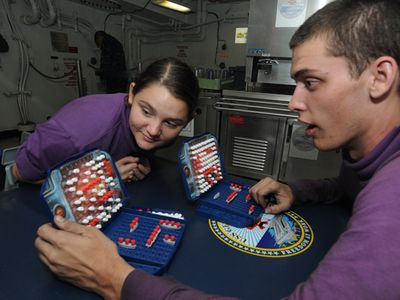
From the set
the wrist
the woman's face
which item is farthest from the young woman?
the wrist

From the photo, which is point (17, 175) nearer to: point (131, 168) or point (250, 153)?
point (131, 168)

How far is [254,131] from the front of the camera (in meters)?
2.02

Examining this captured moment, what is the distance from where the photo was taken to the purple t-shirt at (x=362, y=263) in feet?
1.05

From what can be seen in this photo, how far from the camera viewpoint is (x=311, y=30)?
1.75 feet

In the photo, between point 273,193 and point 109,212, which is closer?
point 109,212

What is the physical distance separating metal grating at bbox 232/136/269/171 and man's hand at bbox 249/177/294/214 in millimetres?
1272

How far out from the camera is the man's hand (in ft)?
2.41

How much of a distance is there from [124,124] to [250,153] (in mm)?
1362

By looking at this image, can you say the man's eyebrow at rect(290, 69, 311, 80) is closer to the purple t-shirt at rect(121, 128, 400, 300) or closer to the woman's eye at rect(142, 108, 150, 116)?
the purple t-shirt at rect(121, 128, 400, 300)

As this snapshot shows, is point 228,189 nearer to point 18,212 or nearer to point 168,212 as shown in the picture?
point 168,212

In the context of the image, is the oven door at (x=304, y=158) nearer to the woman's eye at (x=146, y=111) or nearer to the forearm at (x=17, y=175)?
the woman's eye at (x=146, y=111)

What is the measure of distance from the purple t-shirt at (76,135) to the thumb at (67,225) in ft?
0.90

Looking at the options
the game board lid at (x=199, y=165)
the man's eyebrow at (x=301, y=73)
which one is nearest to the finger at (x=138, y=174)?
the game board lid at (x=199, y=165)

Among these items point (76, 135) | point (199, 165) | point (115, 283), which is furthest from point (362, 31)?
point (76, 135)
